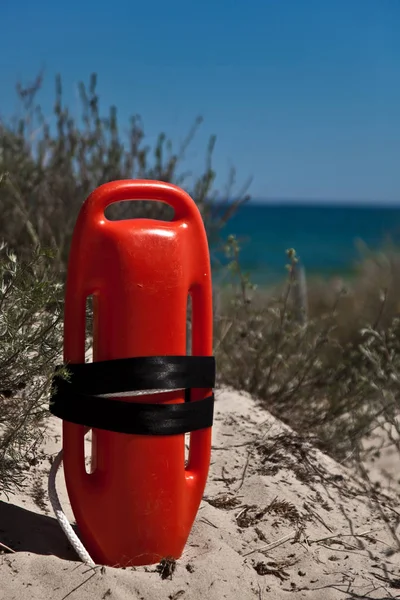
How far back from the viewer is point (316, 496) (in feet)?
11.3

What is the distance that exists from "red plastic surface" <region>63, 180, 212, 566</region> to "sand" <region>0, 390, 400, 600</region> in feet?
0.41

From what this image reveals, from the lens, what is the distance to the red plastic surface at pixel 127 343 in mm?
2553

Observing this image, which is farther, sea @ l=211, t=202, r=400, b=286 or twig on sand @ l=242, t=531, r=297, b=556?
sea @ l=211, t=202, r=400, b=286

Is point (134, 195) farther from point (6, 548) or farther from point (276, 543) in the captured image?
point (276, 543)

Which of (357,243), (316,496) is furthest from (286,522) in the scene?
(357,243)

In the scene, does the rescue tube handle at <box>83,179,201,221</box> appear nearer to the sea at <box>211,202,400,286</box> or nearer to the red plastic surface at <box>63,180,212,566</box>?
the red plastic surface at <box>63,180,212,566</box>

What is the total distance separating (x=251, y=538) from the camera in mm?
2977

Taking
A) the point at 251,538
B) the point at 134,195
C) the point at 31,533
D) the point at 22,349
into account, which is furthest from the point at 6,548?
the point at 134,195

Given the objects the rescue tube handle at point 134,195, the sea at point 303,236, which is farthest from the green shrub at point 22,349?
the sea at point 303,236

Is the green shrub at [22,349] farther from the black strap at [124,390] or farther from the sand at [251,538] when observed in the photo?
the sand at [251,538]

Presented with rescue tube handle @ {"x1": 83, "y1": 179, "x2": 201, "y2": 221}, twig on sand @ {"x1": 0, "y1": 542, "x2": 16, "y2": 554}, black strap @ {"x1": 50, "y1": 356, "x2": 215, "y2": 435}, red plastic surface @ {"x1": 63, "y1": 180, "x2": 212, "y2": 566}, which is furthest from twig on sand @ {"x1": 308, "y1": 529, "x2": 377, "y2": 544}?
rescue tube handle @ {"x1": 83, "y1": 179, "x2": 201, "y2": 221}

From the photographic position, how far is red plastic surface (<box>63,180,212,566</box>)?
2553mm

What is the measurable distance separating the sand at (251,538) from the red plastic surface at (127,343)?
0.12 m

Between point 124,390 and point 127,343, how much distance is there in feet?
0.51
